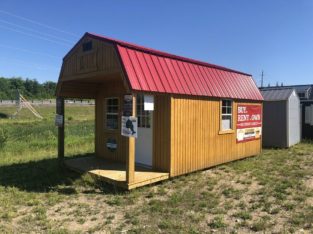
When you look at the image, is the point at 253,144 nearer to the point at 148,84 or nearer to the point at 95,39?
the point at 148,84

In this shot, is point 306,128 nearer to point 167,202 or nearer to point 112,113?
point 112,113

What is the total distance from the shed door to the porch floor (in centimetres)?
48

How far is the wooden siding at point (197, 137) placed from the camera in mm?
8195

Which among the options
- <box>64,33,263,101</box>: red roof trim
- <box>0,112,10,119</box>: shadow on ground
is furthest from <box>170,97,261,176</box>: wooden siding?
Result: <box>0,112,10,119</box>: shadow on ground

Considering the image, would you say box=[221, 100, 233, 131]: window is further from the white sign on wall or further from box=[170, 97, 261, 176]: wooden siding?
the white sign on wall

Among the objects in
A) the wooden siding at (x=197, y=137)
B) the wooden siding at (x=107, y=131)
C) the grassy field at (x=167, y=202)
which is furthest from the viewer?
the wooden siding at (x=107, y=131)

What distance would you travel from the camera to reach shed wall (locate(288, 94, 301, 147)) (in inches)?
582

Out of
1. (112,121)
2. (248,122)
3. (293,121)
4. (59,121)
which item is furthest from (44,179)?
(293,121)

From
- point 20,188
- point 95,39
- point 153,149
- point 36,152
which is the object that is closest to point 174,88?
point 153,149

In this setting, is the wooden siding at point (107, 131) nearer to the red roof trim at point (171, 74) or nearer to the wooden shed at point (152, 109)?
the wooden shed at point (152, 109)

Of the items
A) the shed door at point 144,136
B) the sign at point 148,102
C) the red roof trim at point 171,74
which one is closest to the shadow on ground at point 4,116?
the shed door at point 144,136

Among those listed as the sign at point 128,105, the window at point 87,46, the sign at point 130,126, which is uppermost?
the window at point 87,46

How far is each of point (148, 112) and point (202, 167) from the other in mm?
2270

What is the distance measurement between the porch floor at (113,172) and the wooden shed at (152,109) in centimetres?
2
